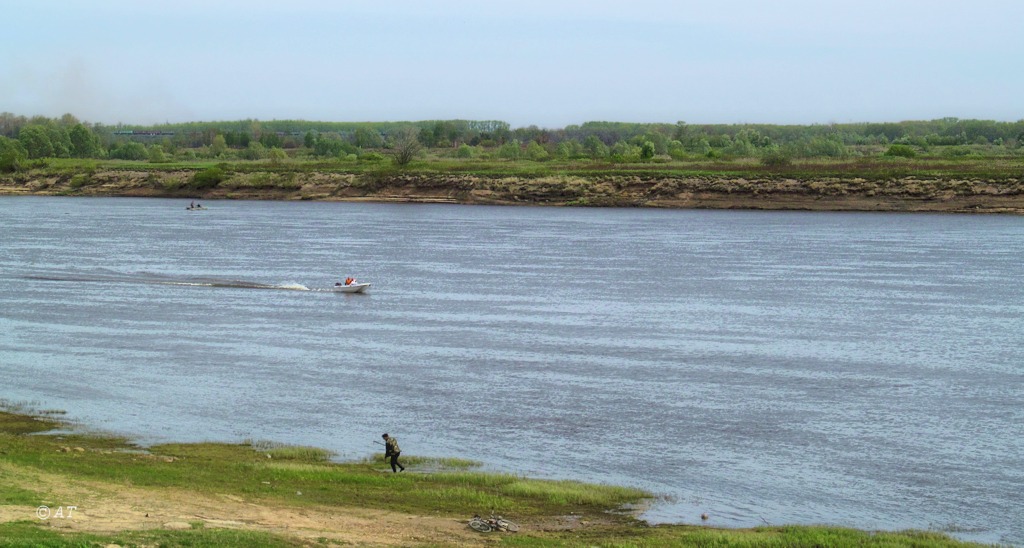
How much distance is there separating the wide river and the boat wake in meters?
0.26

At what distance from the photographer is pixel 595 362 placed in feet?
122

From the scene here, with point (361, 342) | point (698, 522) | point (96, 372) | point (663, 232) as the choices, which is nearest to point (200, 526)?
point (698, 522)

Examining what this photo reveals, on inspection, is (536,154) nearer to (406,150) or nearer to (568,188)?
(406,150)

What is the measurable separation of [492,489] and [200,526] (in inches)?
254

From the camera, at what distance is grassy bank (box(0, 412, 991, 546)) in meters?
17.9

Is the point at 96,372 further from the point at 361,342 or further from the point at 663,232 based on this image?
the point at 663,232

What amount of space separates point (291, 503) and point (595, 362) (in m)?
17.6

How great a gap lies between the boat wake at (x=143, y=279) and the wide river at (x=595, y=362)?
0.84ft

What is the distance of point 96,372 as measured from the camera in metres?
34.6

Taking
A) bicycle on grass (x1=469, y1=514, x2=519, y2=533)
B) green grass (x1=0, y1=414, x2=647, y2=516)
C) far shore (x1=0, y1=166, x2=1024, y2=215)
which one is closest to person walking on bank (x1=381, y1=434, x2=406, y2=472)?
green grass (x1=0, y1=414, x2=647, y2=516)

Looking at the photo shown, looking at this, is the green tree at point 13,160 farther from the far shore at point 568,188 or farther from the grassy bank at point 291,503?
the grassy bank at point 291,503

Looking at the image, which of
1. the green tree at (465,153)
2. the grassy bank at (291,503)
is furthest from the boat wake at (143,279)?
the green tree at (465,153)

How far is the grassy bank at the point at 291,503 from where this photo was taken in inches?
704

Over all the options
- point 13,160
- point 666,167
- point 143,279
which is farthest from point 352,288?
point 13,160
